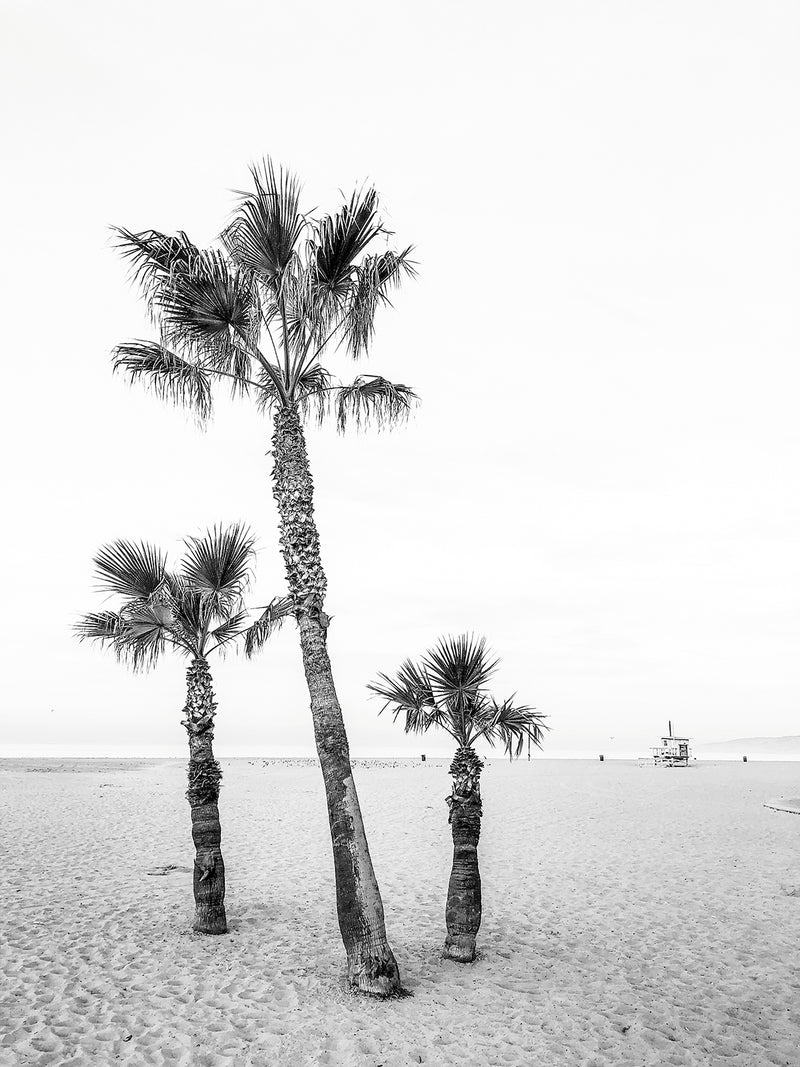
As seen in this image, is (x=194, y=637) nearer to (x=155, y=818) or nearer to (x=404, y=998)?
(x=404, y=998)

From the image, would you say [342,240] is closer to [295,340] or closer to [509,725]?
[295,340]

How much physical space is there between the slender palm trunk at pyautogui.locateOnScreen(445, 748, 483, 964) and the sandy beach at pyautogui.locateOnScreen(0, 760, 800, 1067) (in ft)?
0.96

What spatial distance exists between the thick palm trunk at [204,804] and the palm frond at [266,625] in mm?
861

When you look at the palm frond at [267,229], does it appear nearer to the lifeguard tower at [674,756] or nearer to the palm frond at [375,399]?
the palm frond at [375,399]

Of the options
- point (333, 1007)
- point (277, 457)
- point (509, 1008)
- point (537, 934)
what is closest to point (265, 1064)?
point (333, 1007)

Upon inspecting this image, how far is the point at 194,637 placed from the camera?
33.6 feet

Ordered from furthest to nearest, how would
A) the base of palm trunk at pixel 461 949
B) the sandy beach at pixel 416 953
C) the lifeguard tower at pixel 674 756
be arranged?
the lifeguard tower at pixel 674 756 < the base of palm trunk at pixel 461 949 < the sandy beach at pixel 416 953

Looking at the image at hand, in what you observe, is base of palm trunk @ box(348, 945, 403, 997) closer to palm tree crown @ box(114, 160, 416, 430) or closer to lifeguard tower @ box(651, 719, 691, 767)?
palm tree crown @ box(114, 160, 416, 430)

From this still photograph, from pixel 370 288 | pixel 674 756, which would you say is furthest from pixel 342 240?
pixel 674 756

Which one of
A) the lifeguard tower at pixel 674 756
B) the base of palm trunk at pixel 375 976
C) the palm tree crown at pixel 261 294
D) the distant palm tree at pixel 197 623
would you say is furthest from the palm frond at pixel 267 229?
the lifeguard tower at pixel 674 756

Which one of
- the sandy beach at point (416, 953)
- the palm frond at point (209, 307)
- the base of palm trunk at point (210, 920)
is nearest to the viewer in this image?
the sandy beach at point (416, 953)

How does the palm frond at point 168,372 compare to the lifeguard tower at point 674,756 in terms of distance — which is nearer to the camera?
the palm frond at point 168,372

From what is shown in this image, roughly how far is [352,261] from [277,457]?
8.40 ft

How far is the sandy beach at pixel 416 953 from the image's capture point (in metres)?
6.59
